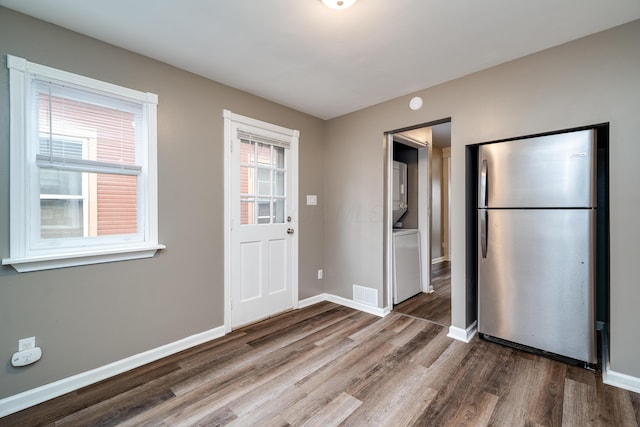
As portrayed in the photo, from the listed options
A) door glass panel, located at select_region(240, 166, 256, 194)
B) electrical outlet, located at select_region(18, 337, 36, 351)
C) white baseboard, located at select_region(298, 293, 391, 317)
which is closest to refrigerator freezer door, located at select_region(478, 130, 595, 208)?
white baseboard, located at select_region(298, 293, 391, 317)

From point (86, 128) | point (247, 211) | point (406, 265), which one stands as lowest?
point (406, 265)

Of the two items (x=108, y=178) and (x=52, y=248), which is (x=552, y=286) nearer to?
(x=108, y=178)

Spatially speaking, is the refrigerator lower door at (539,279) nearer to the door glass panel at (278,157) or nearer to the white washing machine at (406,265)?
the white washing machine at (406,265)

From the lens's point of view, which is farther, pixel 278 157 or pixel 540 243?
A: pixel 278 157

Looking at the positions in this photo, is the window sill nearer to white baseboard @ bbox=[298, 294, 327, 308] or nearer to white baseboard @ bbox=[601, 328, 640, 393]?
white baseboard @ bbox=[298, 294, 327, 308]

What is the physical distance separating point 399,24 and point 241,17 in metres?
1.05

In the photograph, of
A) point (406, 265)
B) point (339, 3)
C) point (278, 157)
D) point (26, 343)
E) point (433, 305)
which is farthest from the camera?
point (406, 265)

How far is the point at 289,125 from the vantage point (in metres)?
3.31

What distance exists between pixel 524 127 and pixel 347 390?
2467 millimetres

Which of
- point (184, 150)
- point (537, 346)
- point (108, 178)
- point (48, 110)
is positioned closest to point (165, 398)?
point (108, 178)

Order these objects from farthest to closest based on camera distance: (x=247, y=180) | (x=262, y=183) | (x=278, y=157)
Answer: (x=278, y=157)
(x=262, y=183)
(x=247, y=180)

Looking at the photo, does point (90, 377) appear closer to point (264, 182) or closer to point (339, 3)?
point (264, 182)

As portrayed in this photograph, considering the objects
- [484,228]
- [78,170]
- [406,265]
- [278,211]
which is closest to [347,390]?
[484,228]

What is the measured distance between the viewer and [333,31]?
6.23ft
